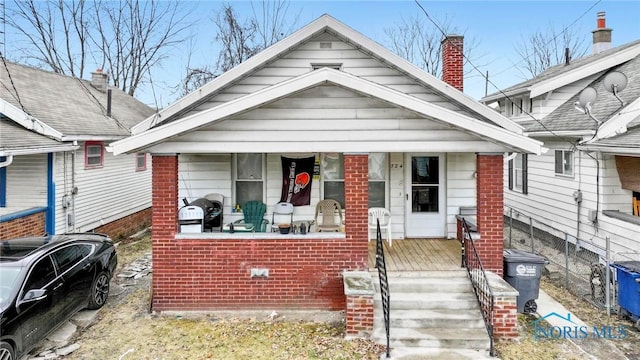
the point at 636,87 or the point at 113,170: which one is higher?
the point at 636,87

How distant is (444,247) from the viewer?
333 inches

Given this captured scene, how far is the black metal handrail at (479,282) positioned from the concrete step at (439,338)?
0.17 m

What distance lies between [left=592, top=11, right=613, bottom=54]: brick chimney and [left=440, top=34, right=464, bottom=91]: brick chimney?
817cm

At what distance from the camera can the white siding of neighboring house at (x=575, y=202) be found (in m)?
9.12

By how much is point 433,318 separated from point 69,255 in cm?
613

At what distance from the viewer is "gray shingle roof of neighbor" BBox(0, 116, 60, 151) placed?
8928 mm

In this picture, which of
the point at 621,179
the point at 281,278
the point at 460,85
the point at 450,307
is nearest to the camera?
the point at 450,307

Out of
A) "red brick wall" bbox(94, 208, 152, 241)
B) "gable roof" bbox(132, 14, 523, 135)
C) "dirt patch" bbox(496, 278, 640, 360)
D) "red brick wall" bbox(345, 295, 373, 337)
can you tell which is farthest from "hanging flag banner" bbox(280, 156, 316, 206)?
"red brick wall" bbox(94, 208, 152, 241)

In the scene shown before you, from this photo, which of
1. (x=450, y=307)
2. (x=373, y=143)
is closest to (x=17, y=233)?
(x=373, y=143)

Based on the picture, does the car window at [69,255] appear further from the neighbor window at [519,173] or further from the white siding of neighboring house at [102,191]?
the neighbor window at [519,173]

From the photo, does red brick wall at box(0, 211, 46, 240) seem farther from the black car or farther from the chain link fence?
the chain link fence

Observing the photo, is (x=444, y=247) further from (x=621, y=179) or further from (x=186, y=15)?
(x=186, y=15)

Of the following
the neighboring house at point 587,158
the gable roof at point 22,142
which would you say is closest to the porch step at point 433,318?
the neighboring house at point 587,158

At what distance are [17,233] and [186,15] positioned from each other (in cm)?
2187
